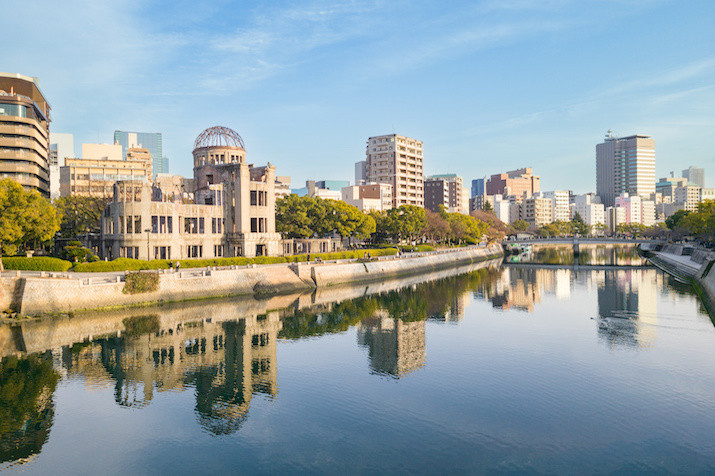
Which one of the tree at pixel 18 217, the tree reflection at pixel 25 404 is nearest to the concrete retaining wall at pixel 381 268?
the tree at pixel 18 217

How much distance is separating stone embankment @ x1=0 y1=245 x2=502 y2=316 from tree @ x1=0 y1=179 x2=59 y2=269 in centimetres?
597

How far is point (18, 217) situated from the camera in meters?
60.1

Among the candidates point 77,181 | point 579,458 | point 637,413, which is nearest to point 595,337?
point 637,413

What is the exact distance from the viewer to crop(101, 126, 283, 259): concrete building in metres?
75.7

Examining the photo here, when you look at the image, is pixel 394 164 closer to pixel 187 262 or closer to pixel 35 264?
pixel 187 262

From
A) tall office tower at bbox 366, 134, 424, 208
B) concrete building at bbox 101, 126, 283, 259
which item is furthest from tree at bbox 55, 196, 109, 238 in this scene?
tall office tower at bbox 366, 134, 424, 208

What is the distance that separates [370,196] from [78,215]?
106 metres

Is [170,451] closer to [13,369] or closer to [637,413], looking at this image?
[13,369]

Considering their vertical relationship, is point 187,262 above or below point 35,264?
below

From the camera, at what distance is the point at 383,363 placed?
1601 inches

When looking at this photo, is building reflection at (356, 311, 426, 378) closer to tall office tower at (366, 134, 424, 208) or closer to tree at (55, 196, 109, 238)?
tree at (55, 196, 109, 238)

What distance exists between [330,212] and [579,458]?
8878cm

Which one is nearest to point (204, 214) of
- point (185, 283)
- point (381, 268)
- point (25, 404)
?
point (185, 283)

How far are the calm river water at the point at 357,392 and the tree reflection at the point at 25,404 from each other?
15cm
